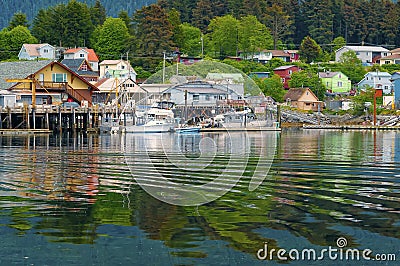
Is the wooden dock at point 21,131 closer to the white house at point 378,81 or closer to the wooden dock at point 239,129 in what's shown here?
the wooden dock at point 239,129

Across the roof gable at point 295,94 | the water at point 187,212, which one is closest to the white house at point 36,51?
the roof gable at point 295,94

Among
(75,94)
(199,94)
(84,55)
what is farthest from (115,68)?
(75,94)

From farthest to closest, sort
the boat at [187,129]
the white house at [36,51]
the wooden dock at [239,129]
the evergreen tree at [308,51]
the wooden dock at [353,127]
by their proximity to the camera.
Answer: the evergreen tree at [308,51]
the white house at [36,51]
the wooden dock at [353,127]
the wooden dock at [239,129]
the boat at [187,129]

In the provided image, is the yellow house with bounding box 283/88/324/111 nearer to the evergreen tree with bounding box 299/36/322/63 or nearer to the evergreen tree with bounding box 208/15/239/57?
the evergreen tree with bounding box 208/15/239/57

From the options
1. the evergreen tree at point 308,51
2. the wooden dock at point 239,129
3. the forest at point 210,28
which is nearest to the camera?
the wooden dock at point 239,129

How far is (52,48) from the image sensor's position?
95125 mm

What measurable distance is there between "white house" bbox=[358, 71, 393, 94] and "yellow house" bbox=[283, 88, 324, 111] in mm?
10069

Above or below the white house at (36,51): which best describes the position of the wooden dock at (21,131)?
below

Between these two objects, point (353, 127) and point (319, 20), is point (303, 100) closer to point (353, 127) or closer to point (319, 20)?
point (353, 127)

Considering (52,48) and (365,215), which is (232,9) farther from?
(365,215)

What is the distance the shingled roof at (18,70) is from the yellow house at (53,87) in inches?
20.7

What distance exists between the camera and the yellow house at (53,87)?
208ft

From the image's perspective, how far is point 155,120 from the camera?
213 feet

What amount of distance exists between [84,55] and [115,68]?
4540 millimetres
